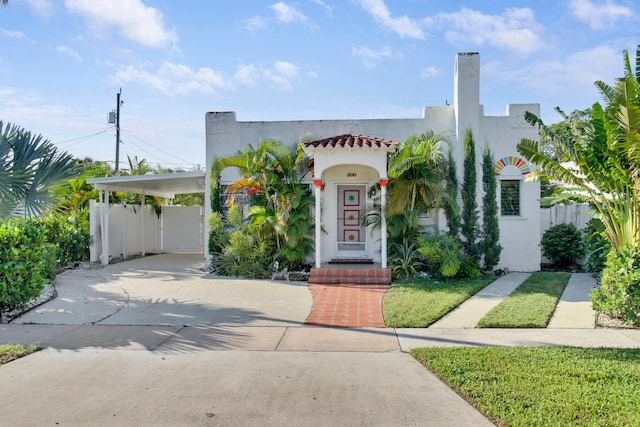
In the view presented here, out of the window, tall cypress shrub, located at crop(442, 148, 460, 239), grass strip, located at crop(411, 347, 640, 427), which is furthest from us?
the window

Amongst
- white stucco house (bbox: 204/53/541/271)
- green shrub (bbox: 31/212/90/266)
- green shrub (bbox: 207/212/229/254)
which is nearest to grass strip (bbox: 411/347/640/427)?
white stucco house (bbox: 204/53/541/271)

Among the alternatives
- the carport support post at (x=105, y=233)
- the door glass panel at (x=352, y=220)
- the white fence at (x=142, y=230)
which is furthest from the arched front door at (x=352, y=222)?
the white fence at (x=142, y=230)

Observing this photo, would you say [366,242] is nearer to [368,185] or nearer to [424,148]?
[368,185]

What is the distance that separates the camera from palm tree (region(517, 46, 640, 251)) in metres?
7.39

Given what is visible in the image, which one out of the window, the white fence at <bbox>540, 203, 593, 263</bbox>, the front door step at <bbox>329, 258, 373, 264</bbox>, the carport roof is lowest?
the front door step at <bbox>329, 258, 373, 264</bbox>

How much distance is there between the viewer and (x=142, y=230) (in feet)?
58.8

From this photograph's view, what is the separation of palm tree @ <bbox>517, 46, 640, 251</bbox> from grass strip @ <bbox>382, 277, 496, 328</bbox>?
311cm

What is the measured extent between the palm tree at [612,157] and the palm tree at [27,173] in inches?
385

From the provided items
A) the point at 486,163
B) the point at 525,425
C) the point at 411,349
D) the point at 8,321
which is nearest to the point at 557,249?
the point at 486,163

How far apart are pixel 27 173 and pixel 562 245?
13818 millimetres

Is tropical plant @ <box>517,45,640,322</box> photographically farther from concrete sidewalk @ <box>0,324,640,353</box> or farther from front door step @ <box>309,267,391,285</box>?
front door step @ <box>309,267,391,285</box>

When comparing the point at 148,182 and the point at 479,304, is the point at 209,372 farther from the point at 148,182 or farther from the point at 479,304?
the point at 148,182

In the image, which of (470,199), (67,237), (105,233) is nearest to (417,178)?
(470,199)

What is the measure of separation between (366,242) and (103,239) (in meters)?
8.33
